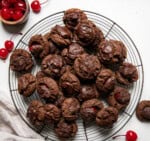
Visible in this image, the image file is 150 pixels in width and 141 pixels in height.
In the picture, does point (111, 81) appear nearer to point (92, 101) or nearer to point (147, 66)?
point (92, 101)

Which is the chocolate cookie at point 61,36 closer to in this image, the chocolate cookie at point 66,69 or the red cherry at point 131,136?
the chocolate cookie at point 66,69

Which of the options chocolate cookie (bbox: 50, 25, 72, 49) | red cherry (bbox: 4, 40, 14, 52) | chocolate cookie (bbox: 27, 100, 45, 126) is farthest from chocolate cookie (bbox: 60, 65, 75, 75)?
red cherry (bbox: 4, 40, 14, 52)

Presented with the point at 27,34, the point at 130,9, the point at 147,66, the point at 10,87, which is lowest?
the point at 10,87

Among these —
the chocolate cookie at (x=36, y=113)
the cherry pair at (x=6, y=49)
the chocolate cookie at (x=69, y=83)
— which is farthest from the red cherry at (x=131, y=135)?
the cherry pair at (x=6, y=49)

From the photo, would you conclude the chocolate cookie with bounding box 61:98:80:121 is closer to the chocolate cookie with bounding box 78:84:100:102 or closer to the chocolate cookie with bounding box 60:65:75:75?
the chocolate cookie with bounding box 78:84:100:102

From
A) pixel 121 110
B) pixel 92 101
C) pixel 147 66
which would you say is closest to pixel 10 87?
pixel 92 101

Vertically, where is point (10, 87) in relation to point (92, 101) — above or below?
below
